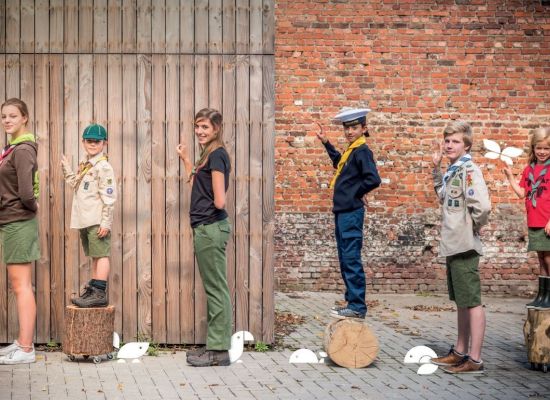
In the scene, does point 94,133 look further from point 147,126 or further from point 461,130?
point 461,130

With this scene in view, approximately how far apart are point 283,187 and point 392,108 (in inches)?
74.8

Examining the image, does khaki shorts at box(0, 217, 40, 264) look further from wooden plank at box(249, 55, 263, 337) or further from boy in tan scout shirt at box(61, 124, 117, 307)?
wooden plank at box(249, 55, 263, 337)

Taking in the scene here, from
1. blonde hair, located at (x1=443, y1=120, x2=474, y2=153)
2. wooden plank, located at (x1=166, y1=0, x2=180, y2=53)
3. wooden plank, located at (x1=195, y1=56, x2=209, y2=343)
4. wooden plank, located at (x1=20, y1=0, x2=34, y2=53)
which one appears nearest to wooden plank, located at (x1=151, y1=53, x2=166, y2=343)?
wooden plank, located at (x1=166, y1=0, x2=180, y2=53)

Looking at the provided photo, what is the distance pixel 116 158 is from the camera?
28.3ft

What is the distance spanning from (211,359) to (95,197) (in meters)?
1.75

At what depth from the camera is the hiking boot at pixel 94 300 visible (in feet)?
26.1

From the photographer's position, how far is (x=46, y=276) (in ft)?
28.3

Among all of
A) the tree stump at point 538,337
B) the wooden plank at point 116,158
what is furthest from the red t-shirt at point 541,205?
the wooden plank at point 116,158

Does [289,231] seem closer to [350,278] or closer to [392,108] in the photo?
[392,108]

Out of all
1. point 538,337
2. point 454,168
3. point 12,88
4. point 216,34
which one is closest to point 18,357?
point 12,88

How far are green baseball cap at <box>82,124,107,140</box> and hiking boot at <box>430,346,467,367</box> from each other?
3.51 metres

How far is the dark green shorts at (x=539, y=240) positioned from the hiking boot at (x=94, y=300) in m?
3.98

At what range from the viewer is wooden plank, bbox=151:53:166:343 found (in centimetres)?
865

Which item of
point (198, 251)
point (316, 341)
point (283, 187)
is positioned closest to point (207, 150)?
point (198, 251)
